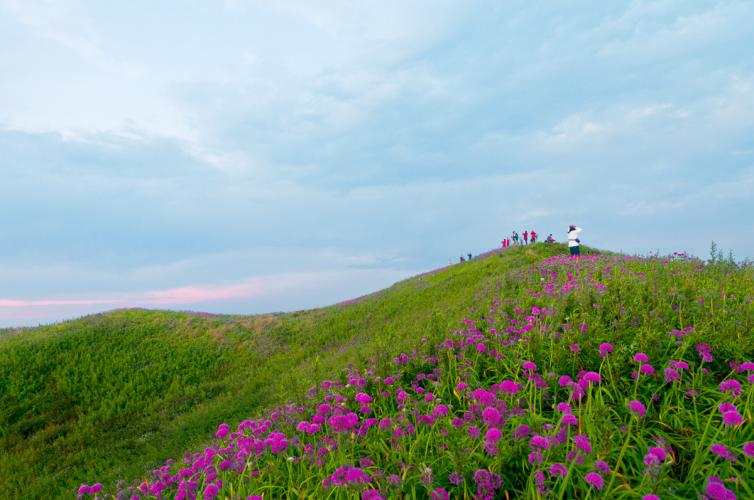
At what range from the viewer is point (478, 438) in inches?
136

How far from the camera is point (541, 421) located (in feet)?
12.3

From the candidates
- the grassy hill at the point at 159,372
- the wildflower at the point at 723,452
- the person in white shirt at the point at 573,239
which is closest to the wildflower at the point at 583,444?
the wildflower at the point at 723,452

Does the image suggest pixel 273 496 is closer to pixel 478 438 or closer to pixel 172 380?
pixel 478 438

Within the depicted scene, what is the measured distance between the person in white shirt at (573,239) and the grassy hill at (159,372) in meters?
2.13

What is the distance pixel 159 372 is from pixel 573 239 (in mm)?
21448

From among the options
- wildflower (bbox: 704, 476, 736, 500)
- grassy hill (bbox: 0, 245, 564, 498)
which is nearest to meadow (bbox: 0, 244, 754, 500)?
wildflower (bbox: 704, 476, 736, 500)

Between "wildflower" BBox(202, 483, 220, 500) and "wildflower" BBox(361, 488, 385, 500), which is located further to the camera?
"wildflower" BBox(202, 483, 220, 500)

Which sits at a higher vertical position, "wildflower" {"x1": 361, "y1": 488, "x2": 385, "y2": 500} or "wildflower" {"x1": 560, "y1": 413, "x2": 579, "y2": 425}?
"wildflower" {"x1": 560, "y1": 413, "x2": 579, "y2": 425}

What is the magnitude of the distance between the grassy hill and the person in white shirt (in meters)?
2.13

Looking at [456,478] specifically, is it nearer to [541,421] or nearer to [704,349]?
[541,421]

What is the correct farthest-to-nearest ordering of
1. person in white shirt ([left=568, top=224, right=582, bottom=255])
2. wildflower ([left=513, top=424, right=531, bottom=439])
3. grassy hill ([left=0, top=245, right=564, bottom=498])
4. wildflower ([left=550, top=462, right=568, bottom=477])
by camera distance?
person in white shirt ([left=568, top=224, right=582, bottom=255]), grassy hill ([left=0, top=245, right=564, bottom=498]), wildflower ([left=513, top=424, right=531, bottom=439]), wildflower ([left=550, top=462, right=568, bottom=477])

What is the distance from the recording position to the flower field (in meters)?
2.99

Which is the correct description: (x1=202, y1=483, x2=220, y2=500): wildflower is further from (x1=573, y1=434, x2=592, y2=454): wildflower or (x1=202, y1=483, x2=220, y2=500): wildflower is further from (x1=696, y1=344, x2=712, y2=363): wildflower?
(x1=696, y1=344, x2=712, y2=363): wildflower

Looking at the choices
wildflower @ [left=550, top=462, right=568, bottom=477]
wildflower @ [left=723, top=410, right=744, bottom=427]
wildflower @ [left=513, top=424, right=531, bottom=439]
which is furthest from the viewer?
wildflower @ [left=513, top=424, right=531, bottom=439]
